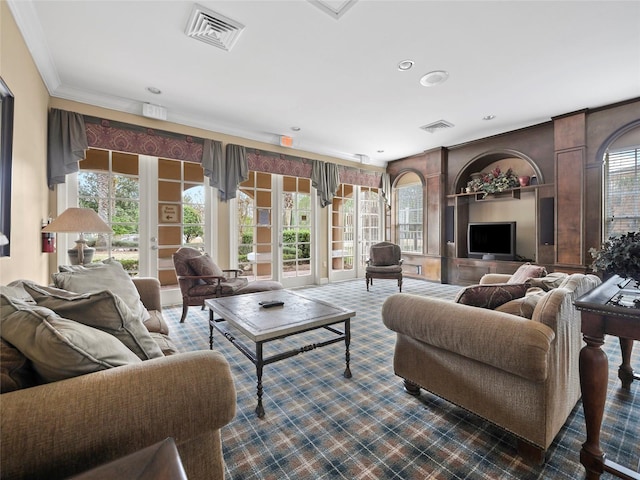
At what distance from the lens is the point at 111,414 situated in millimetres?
763

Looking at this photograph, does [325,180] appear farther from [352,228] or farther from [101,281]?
[101,281]

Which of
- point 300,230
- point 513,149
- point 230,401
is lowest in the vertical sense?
point 230,401

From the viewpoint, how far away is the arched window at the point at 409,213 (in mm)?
6348

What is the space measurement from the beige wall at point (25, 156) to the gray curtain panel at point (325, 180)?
3.74m

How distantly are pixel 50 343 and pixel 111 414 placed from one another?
27cm

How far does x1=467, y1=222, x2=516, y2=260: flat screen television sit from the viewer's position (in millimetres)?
4934

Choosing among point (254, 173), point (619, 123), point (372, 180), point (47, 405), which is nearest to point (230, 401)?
point (47, 405)

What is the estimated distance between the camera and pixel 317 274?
5801mm

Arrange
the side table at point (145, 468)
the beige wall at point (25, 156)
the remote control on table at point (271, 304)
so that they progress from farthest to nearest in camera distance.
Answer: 1. the remote control on table at point (271, 304)
2. the beige wall at point (25, 156)
3. the side table at point (145, 468)

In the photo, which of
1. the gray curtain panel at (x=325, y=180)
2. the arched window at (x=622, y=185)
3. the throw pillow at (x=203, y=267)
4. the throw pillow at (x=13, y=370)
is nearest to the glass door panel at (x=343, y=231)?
the gray curtain panel at (x=325, y=180)

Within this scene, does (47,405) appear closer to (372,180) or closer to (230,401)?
(230,401)

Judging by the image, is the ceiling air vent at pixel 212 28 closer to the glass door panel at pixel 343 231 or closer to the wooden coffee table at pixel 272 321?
the wooden coffee table at pixel 272 321

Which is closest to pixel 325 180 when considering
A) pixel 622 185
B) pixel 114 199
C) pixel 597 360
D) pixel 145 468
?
pixel 114 199

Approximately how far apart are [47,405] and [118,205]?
380 centimetres
